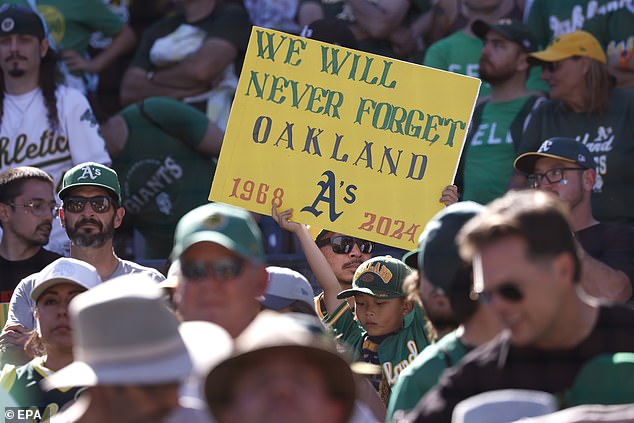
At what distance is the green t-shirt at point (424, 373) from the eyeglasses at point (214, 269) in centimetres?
42

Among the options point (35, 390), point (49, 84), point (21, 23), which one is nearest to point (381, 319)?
point (35, 390)

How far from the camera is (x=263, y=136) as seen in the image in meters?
4.49

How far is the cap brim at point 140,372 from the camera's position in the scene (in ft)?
7.19

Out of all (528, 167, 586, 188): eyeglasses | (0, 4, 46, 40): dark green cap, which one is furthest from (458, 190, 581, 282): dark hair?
(0, 4, 46, 40): dark green cap

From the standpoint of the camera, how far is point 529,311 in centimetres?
231

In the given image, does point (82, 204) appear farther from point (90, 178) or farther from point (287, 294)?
point (287, 294)

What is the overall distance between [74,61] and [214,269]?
383cm

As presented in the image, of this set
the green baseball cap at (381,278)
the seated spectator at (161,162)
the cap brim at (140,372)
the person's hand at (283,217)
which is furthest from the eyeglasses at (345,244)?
the cap brim at (140,372)

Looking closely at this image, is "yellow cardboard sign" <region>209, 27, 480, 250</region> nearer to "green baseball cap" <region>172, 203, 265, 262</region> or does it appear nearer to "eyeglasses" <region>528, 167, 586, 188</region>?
"eyeglasses" <region>528, 167, 586, 188</region>

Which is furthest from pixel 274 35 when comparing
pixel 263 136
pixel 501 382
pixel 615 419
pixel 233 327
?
pixel 615 419

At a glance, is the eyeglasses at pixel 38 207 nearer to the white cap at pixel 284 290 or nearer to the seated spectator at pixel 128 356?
the white cap at pixel 284 290

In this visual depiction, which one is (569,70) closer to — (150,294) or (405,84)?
(405,84)

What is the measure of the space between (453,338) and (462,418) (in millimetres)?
562

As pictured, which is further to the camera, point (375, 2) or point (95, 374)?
point (375, 2)
